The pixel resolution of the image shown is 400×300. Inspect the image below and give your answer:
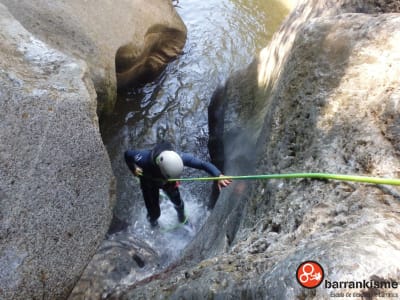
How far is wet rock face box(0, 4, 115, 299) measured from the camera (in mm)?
2400

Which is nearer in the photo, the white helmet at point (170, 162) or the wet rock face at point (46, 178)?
the wet rock face at point (46, 178)

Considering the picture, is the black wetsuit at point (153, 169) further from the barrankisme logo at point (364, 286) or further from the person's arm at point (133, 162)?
the barrankisme logo at point (364, 286)

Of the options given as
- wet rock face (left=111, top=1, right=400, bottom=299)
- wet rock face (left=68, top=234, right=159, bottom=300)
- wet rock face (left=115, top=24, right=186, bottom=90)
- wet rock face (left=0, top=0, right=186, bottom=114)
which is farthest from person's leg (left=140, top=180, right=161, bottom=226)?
wet rock face (left=115, top=24, right=186, bottom=90)

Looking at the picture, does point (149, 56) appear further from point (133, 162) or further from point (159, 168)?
point (159, 168)

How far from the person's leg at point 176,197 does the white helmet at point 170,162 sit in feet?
2.30

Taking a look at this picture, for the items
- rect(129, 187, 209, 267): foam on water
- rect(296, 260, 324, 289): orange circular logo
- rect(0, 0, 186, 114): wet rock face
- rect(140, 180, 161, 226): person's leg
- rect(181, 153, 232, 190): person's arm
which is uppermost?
rect(296, 260, 324, 289): orange circular logo

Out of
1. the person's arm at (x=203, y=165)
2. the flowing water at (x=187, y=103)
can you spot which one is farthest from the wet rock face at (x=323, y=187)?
the flowing water at (x=187, y=103)

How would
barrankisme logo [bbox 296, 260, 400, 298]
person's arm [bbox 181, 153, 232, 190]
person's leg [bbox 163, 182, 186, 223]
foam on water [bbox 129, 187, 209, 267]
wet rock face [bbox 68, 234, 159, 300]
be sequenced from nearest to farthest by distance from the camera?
barrankisme logo [bbox 296, 260, 400, 298] → wet rock face [bbox 68, 234, 159, 300] → person's arm [bbox 181, 153, 232, 190] → person's leg [bbox 163, 182, 186, 223] → foam on water [bbox 129, 187, 209, 267]

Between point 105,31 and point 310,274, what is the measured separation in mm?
4323

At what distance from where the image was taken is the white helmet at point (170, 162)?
3.62 m

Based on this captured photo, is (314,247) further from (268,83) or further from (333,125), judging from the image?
(268,83)

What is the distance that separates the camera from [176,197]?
488 centimetres

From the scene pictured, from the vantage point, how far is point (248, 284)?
175 cm

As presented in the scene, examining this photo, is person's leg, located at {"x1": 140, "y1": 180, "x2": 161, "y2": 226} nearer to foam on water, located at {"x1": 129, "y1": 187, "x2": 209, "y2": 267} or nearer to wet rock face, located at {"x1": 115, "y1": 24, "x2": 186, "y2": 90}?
foam on water, located at {"x1": 129, "y1": 187, "x2": 209, "y2": 267}
